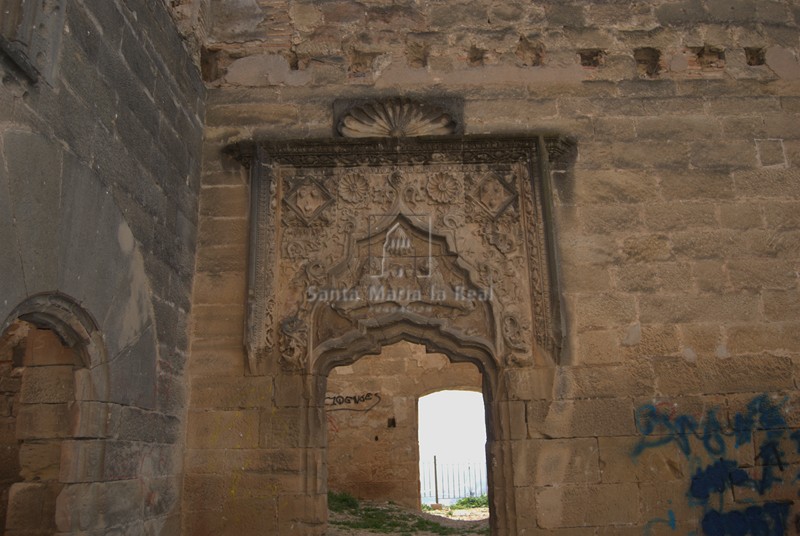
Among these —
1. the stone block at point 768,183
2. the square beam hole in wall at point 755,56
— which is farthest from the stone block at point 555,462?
the square beam hole in wall at point 755,56

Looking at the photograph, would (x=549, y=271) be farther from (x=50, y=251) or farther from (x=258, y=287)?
(x=50, y=251)

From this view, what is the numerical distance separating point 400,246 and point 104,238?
201 centimetres

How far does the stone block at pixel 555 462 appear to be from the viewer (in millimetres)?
4160

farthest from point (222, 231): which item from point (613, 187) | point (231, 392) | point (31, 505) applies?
point (613, 187)

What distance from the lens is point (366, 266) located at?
4586 millimetres

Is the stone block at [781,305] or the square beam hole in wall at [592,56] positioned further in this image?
the square beam hole in wall at [592,56]

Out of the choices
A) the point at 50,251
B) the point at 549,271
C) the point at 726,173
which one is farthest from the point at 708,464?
the point at 50,251

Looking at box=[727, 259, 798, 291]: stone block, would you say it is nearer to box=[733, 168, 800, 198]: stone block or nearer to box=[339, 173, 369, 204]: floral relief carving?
box=[733, 168, 800, 198]: stone block

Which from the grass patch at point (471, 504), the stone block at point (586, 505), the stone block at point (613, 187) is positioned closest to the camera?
the stone block at point (586, 505)

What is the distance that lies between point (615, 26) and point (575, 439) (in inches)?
124

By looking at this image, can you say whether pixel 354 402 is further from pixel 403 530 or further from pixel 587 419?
pixel 587 419

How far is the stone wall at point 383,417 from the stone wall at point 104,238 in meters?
4.49

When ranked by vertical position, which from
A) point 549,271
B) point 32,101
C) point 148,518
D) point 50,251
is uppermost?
point 32,101

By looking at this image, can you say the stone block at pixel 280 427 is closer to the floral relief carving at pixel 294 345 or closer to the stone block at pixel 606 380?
the floral relief carving at pixel 294 345
